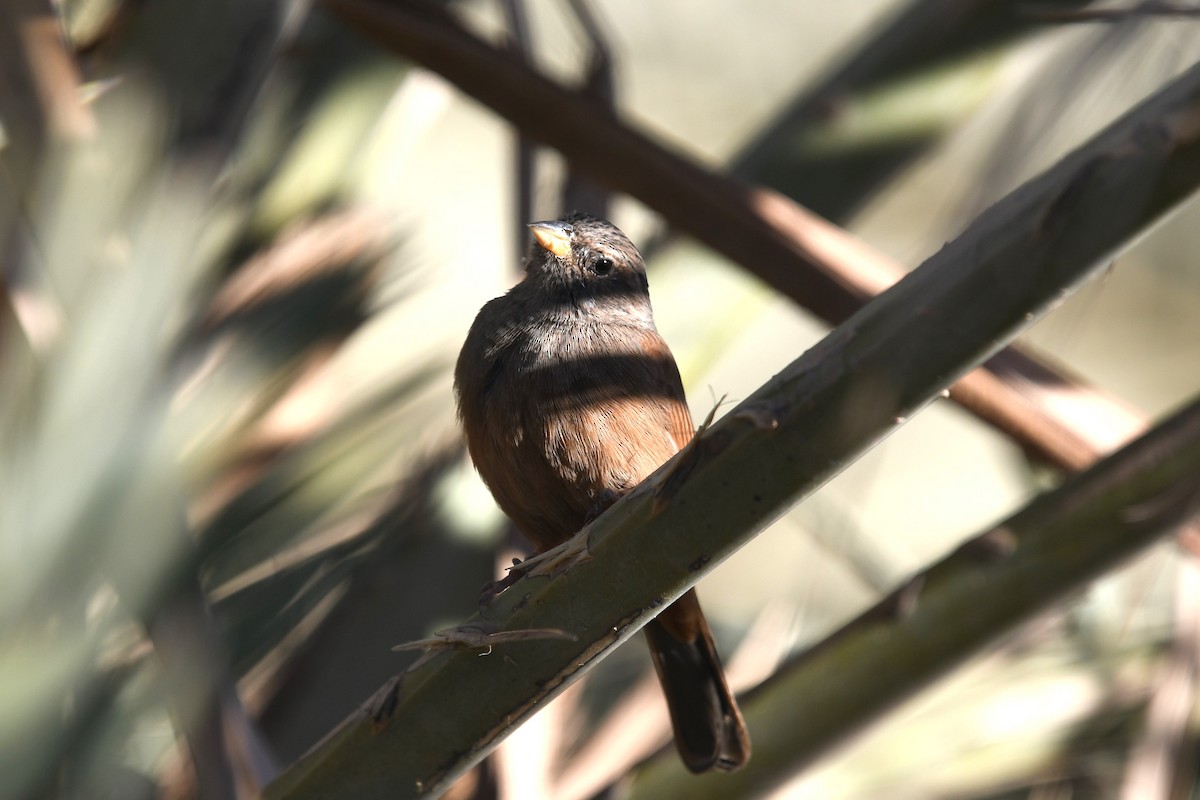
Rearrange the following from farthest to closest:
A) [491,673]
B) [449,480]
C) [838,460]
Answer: [449,480]
[491,673]
[838,460]

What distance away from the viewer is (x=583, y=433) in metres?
2.23

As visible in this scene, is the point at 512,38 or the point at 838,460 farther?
the point at 512,38

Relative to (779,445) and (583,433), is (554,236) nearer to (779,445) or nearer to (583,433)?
(583,433)

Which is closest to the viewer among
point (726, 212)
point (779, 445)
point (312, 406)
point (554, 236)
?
point (779, 445)

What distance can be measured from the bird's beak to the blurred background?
0.07 meters

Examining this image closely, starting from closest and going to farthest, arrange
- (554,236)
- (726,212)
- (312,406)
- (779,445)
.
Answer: (779,445) < (726,212) < (312,406) < (554,236)

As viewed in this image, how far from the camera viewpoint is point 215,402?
213cm

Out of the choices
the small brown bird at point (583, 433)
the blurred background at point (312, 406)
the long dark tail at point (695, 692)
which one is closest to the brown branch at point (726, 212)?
the blurred background at point (312, 406)

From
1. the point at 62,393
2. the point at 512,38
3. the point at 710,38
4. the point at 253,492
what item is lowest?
the point at 710,38

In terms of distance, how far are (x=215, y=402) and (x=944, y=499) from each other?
538 cm

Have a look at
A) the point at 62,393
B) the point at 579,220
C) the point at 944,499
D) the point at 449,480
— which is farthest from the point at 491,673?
the point at 944,499

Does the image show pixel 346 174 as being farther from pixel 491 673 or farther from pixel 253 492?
pixel 491 673

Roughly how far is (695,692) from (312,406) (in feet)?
3.06

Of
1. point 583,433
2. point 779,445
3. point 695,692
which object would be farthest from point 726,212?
point 779,445
